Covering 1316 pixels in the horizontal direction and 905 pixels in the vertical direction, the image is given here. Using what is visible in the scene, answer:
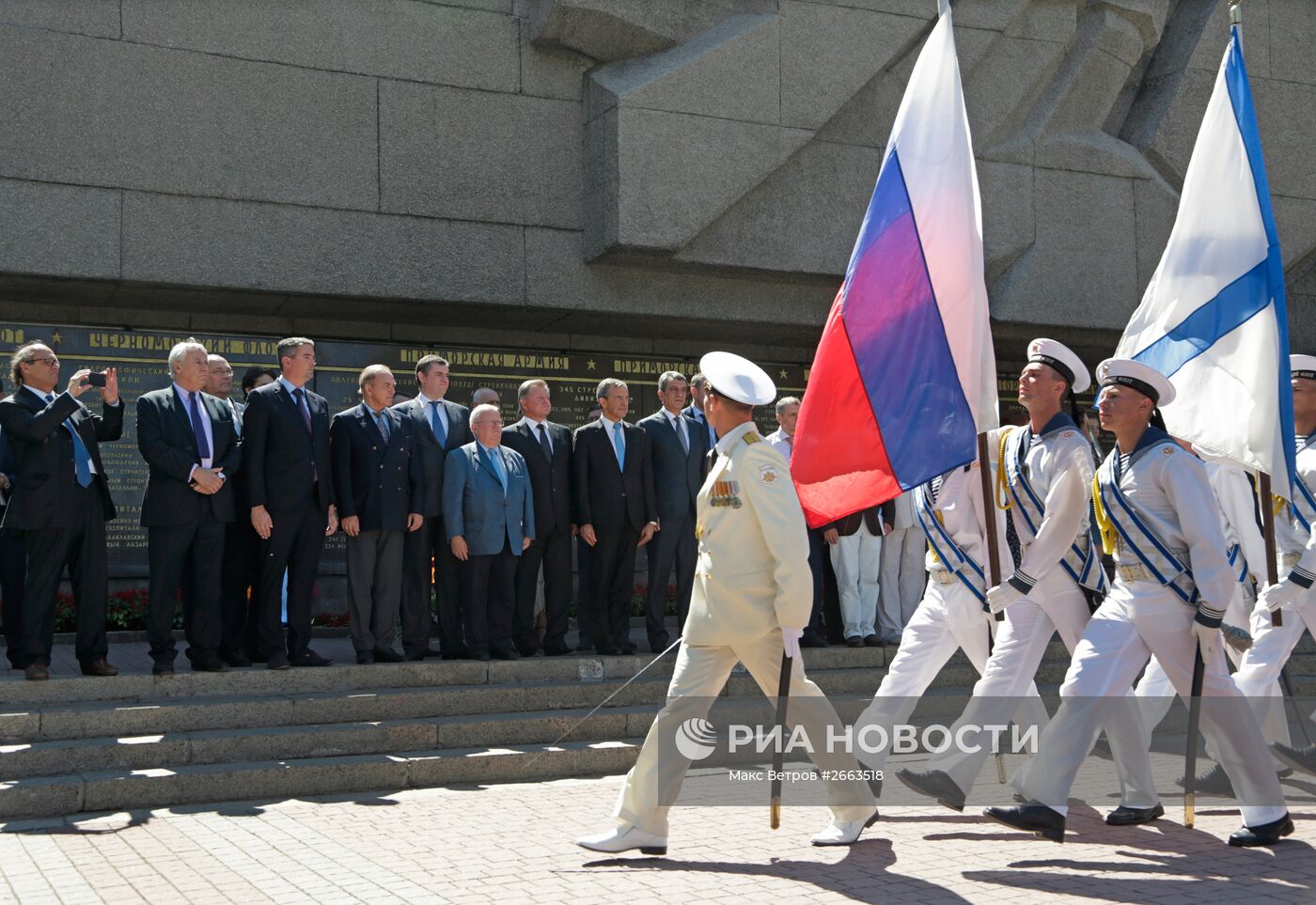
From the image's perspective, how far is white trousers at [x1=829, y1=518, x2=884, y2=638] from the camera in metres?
11.6

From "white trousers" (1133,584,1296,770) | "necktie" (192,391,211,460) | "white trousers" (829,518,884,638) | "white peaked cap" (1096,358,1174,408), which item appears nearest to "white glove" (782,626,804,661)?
"white peaked cap" (1096,358,1174,408)

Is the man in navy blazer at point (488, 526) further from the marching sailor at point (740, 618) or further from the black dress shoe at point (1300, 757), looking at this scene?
the black dress shoe at point (1300, 757)

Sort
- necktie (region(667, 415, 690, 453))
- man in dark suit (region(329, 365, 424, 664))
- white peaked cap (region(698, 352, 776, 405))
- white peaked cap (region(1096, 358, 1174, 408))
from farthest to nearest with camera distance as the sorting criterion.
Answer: necktie (region(667, 415, 690, 453)), man in dark suit (region(329, 365, 424, 664)), white peaked cap (region(1096, 358, 1174, 408)), white peaked cap (region(698, 352, 776, 405))

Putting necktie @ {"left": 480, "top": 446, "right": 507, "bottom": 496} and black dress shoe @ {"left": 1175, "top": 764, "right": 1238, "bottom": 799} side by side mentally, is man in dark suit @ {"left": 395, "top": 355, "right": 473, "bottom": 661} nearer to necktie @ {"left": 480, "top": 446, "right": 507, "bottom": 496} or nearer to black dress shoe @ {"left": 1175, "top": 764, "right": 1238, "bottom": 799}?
necktie @ {"left": 480, "top": 446, "right": 507, "bottom": 496}

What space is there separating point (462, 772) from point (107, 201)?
639 cm

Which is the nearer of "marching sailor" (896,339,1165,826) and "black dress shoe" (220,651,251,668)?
→ "marching sailor" (896,339,1165,826)

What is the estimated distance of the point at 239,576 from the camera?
9.36m

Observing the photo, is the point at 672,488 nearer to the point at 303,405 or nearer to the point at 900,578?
the point at 900,578

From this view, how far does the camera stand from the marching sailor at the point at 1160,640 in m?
5.94

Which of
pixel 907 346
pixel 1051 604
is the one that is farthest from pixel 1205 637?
pixel 907 346

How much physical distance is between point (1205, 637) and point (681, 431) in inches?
221

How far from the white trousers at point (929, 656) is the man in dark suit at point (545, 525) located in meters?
4.01

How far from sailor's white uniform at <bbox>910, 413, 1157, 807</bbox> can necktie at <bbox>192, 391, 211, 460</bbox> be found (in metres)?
5.07

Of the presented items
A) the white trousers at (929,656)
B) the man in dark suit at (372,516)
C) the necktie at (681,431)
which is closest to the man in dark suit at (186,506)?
the man in dark suit at (372,516)
